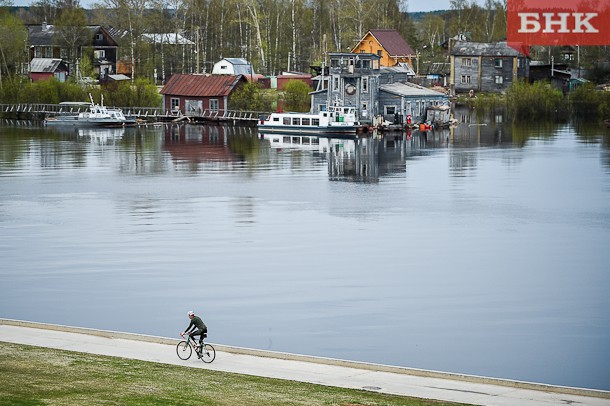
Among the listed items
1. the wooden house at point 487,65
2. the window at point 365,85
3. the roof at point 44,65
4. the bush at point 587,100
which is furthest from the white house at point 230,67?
the bush at point 587,100

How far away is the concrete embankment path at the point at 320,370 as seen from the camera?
25000 millimetres

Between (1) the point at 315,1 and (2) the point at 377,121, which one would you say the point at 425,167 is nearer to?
(2) the point at 377,121

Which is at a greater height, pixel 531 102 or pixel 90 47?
pixel 90 47

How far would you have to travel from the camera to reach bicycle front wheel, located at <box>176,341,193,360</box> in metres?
27.7

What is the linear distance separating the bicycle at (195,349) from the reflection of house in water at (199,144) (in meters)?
49.2

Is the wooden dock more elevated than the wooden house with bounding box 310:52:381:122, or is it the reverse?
the wooden house with bounding box 310:52:381:122

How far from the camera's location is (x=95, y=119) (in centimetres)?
11162

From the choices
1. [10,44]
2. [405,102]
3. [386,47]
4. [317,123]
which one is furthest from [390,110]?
[10,44]

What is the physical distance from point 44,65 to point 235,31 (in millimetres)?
25360

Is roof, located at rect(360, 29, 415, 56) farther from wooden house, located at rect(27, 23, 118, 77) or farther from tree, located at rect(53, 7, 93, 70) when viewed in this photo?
tree, located at rect(53, 7, 93, 70)

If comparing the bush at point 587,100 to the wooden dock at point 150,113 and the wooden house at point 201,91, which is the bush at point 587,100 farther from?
the wooden house at point 201,91

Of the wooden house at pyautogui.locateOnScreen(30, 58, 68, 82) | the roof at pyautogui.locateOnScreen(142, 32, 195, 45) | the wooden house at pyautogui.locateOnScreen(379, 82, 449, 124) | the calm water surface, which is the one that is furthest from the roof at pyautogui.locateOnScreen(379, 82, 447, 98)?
the wooden house at pyautogui.locateOnScreen(30, 58, 68, 82)

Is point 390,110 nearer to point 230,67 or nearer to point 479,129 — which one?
point 479,129

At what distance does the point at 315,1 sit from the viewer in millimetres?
152250
